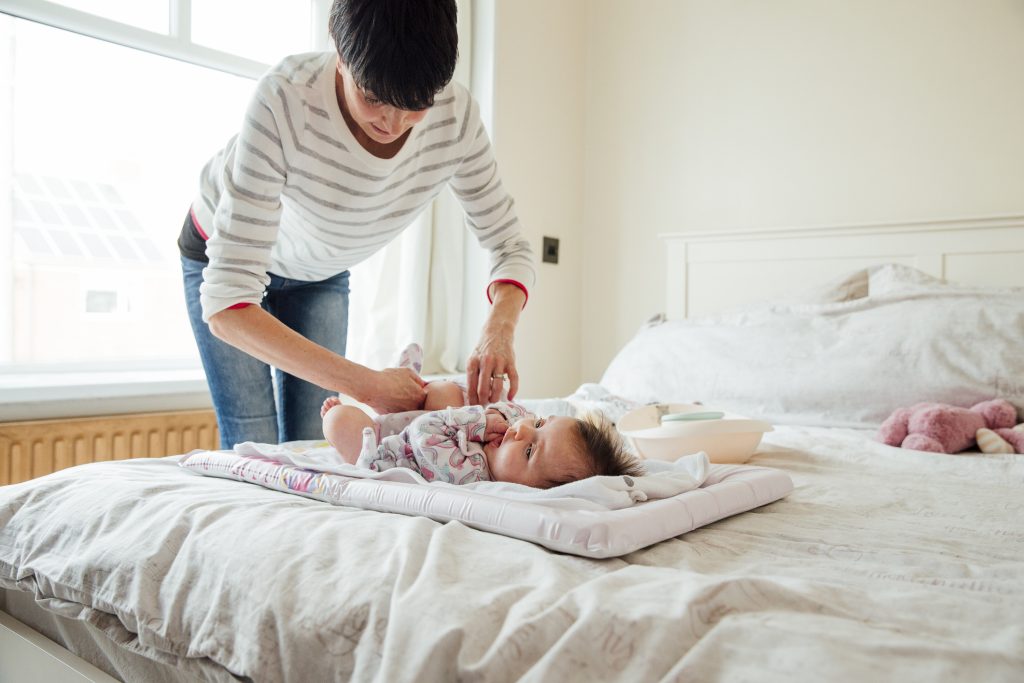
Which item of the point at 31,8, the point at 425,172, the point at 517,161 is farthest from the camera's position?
the point at 517,161

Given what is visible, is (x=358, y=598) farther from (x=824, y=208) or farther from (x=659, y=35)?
(x=659, y=35)

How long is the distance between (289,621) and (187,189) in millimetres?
2169

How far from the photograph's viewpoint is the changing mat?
0.81 meters

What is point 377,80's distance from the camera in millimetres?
1087

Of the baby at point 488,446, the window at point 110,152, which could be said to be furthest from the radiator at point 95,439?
the baby at point 488,446

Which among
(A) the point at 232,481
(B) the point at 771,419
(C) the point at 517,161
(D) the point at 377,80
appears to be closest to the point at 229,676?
(A) the point at 232,481

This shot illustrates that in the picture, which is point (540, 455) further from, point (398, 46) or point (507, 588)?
point (398, 46)

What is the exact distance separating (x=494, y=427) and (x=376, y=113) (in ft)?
1.68

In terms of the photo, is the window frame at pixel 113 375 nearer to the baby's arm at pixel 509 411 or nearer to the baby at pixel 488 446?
the baby at pixel 488 446

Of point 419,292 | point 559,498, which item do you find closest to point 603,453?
point 559,498

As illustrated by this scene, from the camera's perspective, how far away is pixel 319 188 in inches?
53.0

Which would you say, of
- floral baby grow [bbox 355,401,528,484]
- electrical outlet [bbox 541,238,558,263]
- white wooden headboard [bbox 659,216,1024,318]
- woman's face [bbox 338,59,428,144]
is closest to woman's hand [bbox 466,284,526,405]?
floral baby grow [bbox 355,401,528,484]

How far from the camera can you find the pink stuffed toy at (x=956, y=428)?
62.7 inches

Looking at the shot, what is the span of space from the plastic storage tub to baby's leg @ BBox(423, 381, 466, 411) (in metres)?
0.34
